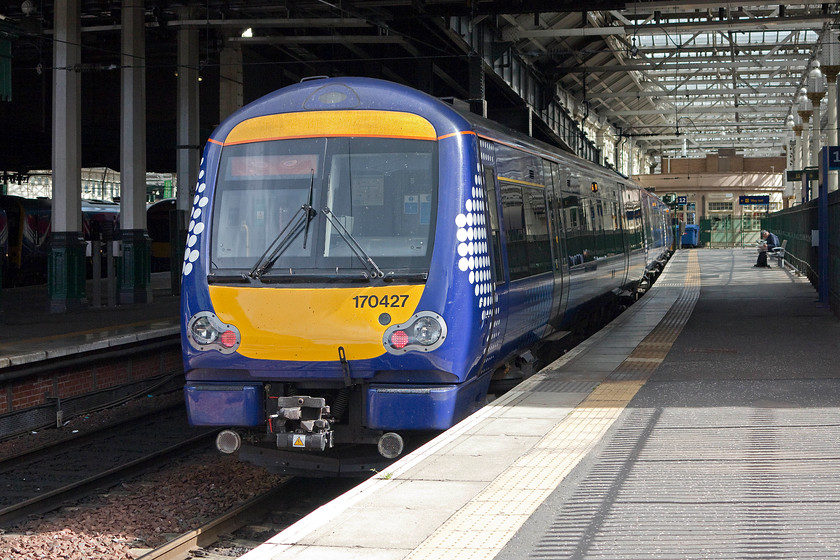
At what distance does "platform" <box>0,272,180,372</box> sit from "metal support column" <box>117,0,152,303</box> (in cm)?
55

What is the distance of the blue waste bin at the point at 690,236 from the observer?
235 ft

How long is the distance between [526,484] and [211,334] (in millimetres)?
2841

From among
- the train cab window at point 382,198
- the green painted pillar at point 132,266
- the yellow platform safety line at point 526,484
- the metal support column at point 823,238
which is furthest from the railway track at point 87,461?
the metal support column at point 823,238

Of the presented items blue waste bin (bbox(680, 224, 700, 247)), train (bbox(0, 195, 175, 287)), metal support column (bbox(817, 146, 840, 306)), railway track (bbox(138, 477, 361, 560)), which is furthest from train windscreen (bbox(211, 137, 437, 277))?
blue waste bin (bbox(680, 224, 700, 247))

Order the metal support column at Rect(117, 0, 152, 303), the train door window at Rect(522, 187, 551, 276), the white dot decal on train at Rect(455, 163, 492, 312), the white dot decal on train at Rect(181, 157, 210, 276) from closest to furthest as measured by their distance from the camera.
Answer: the white dot decal on train at Rect(455, 163, 492, 312), the white dot decal on train at Rect(181, 157, 210, 276), the train door window at Rect(522, 187, 551, 276), the metal support column at Rect(117, 0, 152, 303)

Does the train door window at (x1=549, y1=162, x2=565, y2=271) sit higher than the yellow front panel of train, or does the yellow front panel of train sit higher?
the train door window at (x1=549, y1=162, x2=565, y2=271)

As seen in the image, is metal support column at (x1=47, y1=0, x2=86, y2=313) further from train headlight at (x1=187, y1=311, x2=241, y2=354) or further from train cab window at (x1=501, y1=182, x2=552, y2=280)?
train headlight at (x1=187, y1=311, x2=241, y2=354)

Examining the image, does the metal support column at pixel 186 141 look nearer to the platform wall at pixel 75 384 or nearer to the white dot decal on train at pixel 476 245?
the platform wall at pixel 75 384

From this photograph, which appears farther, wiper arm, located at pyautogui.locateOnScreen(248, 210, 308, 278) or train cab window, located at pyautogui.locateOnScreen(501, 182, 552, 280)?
train cab window, located at pyautogui.locateOnScreen(501, 182, 552, 280)

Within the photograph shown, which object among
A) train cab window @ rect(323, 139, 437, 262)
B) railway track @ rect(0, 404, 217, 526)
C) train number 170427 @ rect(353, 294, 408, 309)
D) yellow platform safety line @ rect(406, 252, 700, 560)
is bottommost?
railway track @ rect(0, 404, 217, 526)

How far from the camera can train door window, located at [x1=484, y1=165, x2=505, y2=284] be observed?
819 cm

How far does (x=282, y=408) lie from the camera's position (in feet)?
24.0

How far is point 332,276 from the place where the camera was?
24.2 feet

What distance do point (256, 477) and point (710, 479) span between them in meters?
4.79
